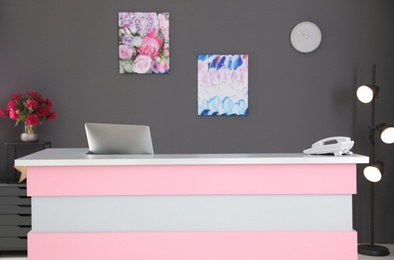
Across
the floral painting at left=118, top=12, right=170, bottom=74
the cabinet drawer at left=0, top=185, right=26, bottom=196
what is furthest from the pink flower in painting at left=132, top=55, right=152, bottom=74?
the cabinet drawer at left=0, top=185, right=26, bottom=196

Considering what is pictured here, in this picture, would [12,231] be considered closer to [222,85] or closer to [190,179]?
[222,85]

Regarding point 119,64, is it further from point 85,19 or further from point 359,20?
point 359,20

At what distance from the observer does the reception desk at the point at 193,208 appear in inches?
136

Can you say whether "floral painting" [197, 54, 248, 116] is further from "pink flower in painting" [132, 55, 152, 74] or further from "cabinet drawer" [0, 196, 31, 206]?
"cabinet drawer" [0, 196, 31, 206]

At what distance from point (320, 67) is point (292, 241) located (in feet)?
9.36

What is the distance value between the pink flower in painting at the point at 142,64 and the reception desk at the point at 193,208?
252 cm

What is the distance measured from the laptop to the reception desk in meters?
0.26

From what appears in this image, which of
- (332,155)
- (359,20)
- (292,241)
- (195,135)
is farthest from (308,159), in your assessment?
(359,20)

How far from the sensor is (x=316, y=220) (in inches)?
138

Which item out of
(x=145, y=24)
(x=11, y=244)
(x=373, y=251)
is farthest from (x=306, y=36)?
(x=11, y=244)

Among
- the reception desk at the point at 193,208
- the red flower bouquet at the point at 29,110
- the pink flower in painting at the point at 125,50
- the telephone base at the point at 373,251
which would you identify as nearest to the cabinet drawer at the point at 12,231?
the red flower bouquet at the point at 29,110

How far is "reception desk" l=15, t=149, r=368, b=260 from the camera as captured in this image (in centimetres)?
345

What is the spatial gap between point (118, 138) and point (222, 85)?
7.67ft

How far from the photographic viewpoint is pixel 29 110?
18.2 ft
